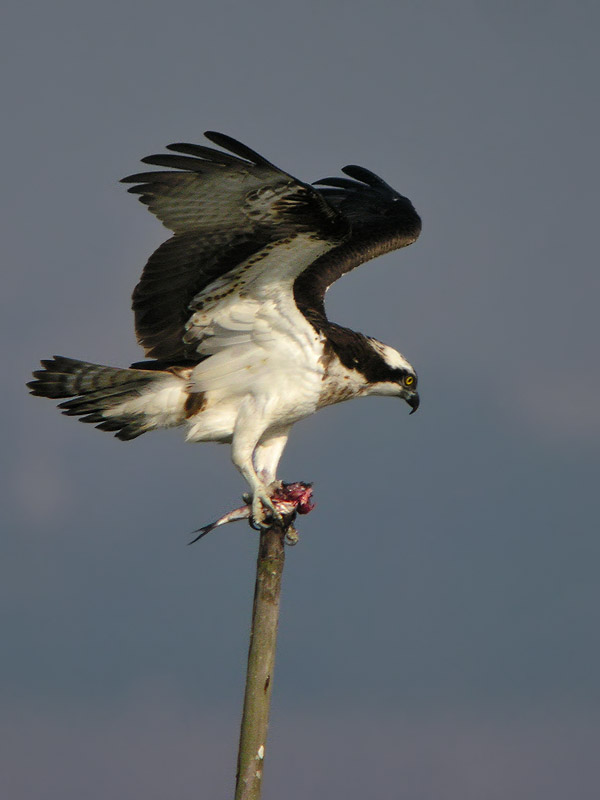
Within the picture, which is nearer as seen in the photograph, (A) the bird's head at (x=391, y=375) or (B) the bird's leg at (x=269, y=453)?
(B) the bird's leg at (x=269, y=453)

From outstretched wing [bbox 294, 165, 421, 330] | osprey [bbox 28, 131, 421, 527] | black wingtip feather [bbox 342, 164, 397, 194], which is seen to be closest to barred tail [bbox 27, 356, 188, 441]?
osprey [bbox 28, 131, 421, 527]

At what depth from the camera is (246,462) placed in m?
9.41

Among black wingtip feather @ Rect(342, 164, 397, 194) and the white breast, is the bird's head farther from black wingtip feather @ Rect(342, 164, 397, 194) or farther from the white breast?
black wingtip feather @ Rect(342, 164, 397, 194)

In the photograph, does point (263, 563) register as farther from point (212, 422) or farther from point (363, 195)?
point (363, 195)

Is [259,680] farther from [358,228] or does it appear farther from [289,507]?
[358,228]

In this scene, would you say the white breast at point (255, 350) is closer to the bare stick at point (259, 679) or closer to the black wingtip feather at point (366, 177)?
the bare stick at point (259, 679)

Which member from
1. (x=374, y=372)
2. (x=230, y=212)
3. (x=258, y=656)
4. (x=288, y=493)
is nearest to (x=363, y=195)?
(x=374, y=372)

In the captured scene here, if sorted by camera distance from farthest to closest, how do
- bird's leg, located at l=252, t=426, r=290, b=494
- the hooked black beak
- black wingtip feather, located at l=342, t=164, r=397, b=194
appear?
black wingtip feather, located at l=342, t=164, r=397, b=194 → the hooked black beak → bird's leg, located at l=252, t=426, r=290, b=494

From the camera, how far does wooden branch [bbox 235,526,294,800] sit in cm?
834

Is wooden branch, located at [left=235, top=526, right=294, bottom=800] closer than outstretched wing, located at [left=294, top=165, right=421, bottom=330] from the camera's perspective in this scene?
Yes

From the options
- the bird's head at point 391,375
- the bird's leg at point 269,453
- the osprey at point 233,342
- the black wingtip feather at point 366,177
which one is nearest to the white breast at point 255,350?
the osprey at point 233,342

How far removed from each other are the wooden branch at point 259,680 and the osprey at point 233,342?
0.55 meters

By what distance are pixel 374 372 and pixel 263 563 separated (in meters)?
2.41

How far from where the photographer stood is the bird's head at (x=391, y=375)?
10297 millimetres
